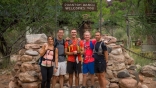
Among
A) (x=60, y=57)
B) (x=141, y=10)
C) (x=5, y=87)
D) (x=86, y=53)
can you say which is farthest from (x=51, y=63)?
(x=141, y=10)

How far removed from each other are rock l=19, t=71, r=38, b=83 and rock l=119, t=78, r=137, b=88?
2371 mm

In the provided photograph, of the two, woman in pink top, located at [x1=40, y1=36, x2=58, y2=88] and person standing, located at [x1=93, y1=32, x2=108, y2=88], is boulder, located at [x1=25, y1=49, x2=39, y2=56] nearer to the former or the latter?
woman in pink top, located at [x1=40, y1=36, x2=58, y2=88]

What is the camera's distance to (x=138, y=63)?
993 centimetres

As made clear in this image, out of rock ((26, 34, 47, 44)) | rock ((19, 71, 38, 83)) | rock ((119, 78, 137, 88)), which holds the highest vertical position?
rock ((26, 34, 47, 44))

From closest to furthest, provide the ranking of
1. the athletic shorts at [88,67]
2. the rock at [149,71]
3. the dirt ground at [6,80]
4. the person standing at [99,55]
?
the person standing at [99,55] → the athletic shorts at [88,67] → the dirt ground at [6,80] → the rock at [149,71]

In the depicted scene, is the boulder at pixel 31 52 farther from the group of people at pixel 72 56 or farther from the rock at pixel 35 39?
the group of people at pixel 72 56

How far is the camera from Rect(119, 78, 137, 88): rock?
6316 millimetres

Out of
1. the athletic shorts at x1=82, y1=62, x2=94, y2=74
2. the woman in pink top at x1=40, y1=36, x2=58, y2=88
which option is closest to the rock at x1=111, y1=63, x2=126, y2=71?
the athletic shorts at x1=82, y1=62, x2=94, y2=74

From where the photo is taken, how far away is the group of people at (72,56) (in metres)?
5.48

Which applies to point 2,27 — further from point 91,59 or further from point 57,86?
point 91,59

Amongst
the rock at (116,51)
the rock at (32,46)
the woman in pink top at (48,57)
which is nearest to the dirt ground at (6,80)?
the rock at (116,51)

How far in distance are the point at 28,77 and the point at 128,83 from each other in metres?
2.72

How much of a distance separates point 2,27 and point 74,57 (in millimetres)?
6040

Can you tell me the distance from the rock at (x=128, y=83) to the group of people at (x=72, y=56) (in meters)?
0.95
